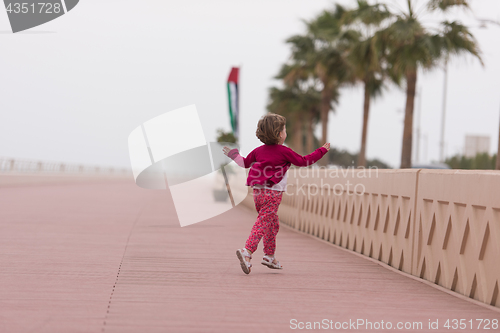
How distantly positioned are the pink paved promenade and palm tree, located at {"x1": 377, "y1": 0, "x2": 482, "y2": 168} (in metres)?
14.6

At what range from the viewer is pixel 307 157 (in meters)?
6.04

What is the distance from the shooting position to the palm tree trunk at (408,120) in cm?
2359

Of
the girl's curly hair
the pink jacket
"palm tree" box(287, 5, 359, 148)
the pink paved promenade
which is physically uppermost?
"palm tree" box(287, 5, 359, 148)

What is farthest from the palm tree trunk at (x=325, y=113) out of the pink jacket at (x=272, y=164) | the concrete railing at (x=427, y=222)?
the pink jacket at (x=272, y=164)

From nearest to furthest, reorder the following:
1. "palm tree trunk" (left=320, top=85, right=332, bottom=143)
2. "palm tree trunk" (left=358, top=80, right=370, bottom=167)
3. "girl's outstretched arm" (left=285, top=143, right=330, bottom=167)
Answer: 1. "girl's outstretched arm" (left=285, top=143, right=330, bottom=167)
2. "palm tree trunk" (left=358, top=80, right=370, bottom=167)
3. "palm tree trunk" (left=320, top=85, right=332, bottom=143)

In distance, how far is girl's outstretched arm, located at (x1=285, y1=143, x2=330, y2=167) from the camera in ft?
19.7

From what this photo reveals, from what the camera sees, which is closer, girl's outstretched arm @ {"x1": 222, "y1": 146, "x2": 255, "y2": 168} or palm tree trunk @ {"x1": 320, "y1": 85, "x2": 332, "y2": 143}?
girl's outstretched arm @ {"x1": 222, "y1": 146, "x2": 255, "y2": 168}

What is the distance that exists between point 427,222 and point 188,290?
243 cm

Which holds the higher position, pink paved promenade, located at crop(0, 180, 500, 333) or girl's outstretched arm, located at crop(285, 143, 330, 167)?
girl's outstretched arm, located at crop(285, 143, 330, 167)

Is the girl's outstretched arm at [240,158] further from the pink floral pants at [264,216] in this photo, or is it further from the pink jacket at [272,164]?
the pink floral pants at [264,216]

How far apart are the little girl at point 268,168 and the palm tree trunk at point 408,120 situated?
17.8 m

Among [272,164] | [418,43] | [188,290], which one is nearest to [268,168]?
[272,164]

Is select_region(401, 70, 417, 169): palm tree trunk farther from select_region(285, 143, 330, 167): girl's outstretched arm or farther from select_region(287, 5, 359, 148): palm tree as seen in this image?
select_region(285, 143, 330, 167): girl's outstretched arm

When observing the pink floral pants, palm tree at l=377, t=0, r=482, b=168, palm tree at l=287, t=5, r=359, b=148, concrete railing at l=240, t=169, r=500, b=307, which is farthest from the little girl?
palm tree at l=287, t=5, r=359, b=148
